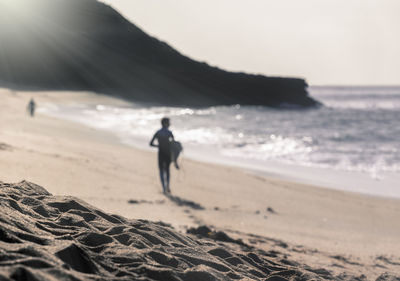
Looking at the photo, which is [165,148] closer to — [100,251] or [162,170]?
[162,170]

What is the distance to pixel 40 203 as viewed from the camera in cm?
436

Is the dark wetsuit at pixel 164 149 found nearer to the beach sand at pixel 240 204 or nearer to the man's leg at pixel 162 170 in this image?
the man's leg at pixel 162 170

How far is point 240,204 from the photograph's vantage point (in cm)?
834

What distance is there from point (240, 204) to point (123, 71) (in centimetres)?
5227

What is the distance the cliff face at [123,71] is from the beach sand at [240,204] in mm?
39685

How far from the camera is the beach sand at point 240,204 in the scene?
5.95 metres

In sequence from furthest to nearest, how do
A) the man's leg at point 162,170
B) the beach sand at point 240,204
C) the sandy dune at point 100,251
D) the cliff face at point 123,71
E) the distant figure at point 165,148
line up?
the cliff face at point 123,71 < the distant figure at point 165,148 < the man's leg at point 162,170 < the beach sand at point 240,204 < the sandy dune at point 100,251

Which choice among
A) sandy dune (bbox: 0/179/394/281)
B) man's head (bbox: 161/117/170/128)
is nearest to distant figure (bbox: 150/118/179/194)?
man's head (bbox: 161/117/170/128)

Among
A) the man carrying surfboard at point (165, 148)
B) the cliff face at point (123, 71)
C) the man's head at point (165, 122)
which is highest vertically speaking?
the cliff face at point (123, 71)

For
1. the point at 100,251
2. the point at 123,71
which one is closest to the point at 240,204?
the point at 100,251

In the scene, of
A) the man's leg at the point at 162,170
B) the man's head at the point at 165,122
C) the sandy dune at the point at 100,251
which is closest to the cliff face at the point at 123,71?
the man's head at the point at 165,122

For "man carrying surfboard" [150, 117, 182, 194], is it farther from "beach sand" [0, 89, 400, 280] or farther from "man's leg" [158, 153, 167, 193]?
"beach sand" [0, 89, 400, 280]

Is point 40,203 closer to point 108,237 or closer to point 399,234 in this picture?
point 108,237

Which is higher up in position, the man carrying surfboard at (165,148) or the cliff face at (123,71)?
the cliff face at (123,71)
